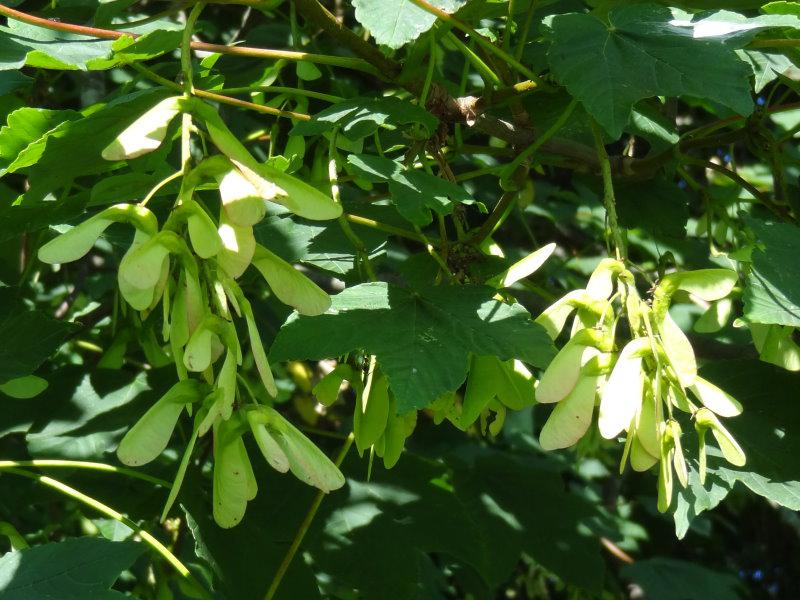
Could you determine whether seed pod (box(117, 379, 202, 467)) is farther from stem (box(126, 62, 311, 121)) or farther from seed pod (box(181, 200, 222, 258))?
stem (box(126, 62, 311, 121))

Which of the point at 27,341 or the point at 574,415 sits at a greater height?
the point at 574,415

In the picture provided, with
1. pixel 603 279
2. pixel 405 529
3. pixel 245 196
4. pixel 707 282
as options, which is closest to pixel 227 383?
pixel 245 196

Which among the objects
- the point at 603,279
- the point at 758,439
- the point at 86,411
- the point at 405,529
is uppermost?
the point at 603,279

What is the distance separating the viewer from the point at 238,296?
0.90m

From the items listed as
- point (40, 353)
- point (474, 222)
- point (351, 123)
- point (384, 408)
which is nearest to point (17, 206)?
point (40, 353)

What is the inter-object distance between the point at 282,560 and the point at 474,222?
33.3 inches

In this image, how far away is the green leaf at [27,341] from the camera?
1.37m

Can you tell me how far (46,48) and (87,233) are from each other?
46 cm

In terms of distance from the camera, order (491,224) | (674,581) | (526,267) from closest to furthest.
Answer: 1. (526,267)
2. (491,224)
3. (674,581)

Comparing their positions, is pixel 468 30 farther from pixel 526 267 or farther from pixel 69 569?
pixel 69 569

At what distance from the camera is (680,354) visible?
0.92m

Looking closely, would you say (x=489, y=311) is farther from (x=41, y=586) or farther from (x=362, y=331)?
(x=41, y=586)

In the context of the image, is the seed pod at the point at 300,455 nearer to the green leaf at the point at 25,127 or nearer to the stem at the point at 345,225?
the stem at the point at 345,225

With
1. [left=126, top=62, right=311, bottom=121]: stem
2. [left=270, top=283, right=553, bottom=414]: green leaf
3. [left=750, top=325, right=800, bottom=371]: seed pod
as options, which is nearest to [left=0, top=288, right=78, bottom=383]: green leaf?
[left=126, top=62, right=311, bottom=121]: stem
